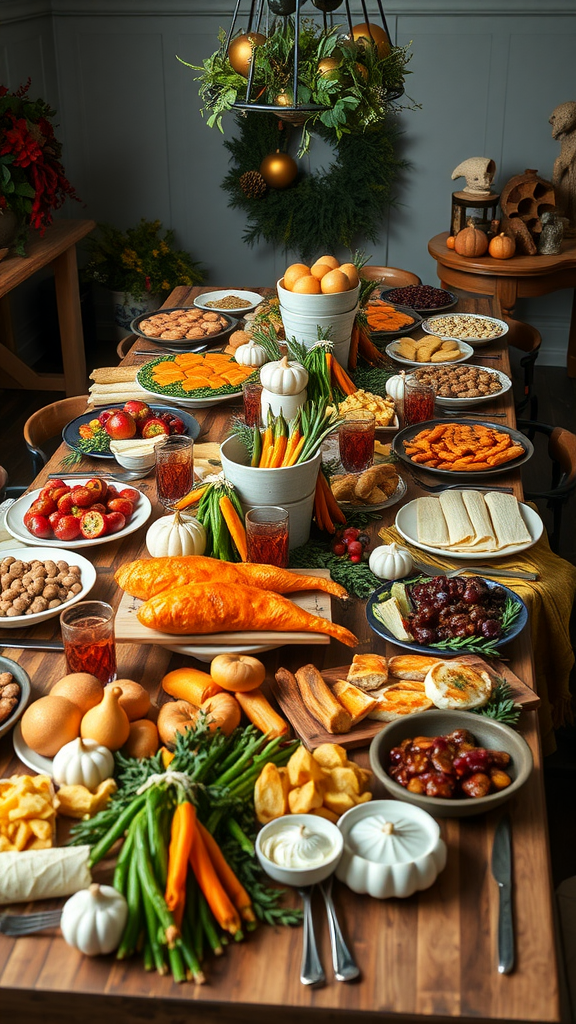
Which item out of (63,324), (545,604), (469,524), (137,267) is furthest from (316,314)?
(137,267)

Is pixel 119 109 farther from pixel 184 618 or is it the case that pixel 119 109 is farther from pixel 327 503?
pixel 184 618

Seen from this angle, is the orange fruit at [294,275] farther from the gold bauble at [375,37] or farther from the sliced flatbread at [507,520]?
the sliced flatbread at [507,520]

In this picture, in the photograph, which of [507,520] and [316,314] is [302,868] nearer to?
[507,520]

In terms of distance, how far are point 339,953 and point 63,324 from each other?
4.34 meters

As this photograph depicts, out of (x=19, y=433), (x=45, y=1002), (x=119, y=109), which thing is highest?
(x=119, y=109)

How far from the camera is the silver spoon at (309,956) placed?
41.8 inches

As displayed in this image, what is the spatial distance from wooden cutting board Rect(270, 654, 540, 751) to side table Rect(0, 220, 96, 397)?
349cm

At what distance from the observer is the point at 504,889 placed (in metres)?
1.17

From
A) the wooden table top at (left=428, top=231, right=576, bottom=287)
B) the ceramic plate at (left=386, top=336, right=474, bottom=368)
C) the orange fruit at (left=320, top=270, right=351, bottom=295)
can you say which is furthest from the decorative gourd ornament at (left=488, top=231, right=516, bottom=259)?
the orange fruit at (left=320, top=270, right=351, bottom=295)

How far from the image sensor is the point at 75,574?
1830 mm

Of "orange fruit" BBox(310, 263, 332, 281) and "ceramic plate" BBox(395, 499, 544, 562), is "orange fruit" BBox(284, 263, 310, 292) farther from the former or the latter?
"ceramic plate" BBox(395, 499, 544, 562)

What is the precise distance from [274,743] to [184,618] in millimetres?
334

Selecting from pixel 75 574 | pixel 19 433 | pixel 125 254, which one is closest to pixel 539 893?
pixel 75 574

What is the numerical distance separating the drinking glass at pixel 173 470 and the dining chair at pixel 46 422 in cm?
63
